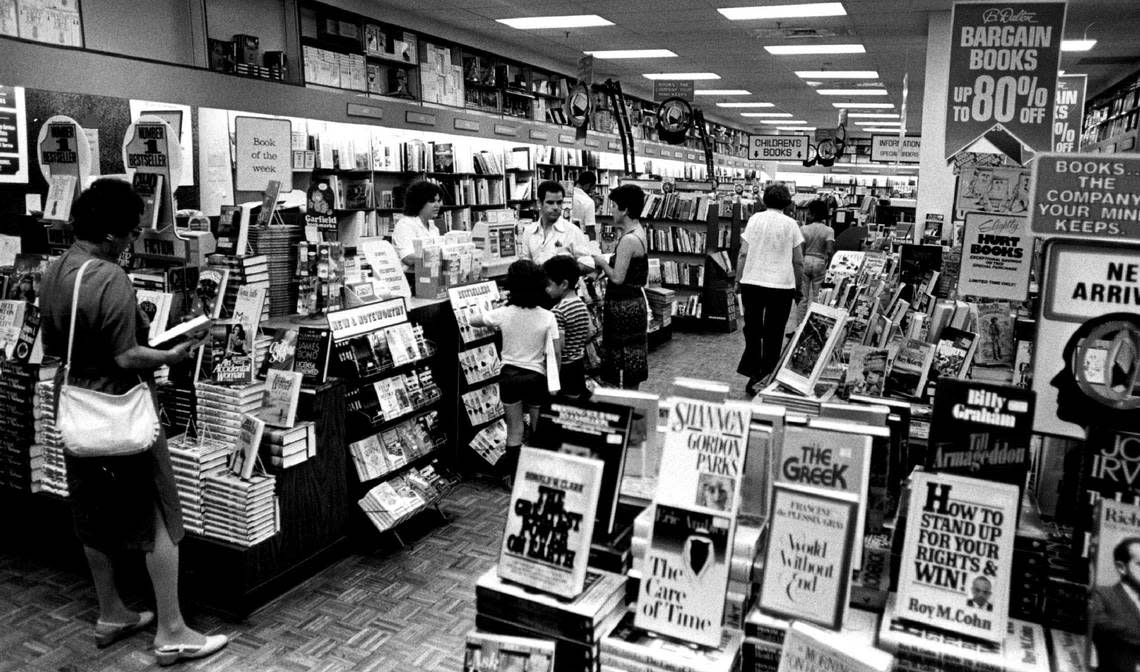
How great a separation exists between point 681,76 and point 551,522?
13.1 meters

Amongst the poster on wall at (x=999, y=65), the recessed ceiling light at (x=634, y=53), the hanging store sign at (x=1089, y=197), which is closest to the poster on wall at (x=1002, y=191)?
the poster on wall at (x=999, y=65)

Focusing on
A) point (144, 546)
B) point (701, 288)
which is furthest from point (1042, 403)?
point (701, 288)

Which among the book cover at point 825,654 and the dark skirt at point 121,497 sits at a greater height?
the book cover at point 825,654

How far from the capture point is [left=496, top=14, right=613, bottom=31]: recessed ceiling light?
902 centimetres

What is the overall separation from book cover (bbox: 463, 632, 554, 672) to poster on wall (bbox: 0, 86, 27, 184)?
5.32m

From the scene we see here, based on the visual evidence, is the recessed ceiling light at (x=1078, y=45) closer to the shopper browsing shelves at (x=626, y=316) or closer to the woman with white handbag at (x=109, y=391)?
the shopper browsing shelves at (x=626, y=316)

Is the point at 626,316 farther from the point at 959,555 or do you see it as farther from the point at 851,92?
the point at 851,92

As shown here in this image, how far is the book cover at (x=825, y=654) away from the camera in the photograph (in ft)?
4.74

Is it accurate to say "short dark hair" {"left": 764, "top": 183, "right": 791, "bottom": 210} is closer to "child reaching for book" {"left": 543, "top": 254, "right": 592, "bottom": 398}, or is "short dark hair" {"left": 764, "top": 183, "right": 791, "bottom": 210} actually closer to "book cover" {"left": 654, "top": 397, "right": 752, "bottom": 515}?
"child reaching for book" {"left": 543, "top": 254, "right": 592, "bottom": 398}

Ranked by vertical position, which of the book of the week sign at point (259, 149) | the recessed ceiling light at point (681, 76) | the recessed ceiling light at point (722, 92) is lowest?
the book of the week sign at point (259, 149)

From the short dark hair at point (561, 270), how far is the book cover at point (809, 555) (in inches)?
114

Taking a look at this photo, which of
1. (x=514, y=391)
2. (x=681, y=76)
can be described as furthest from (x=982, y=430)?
(x=681, y=76)

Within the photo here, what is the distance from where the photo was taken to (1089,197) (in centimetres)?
186

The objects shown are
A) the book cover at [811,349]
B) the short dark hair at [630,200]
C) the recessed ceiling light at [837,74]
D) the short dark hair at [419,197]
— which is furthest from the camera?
the recessed ceiling light at [837,74]
